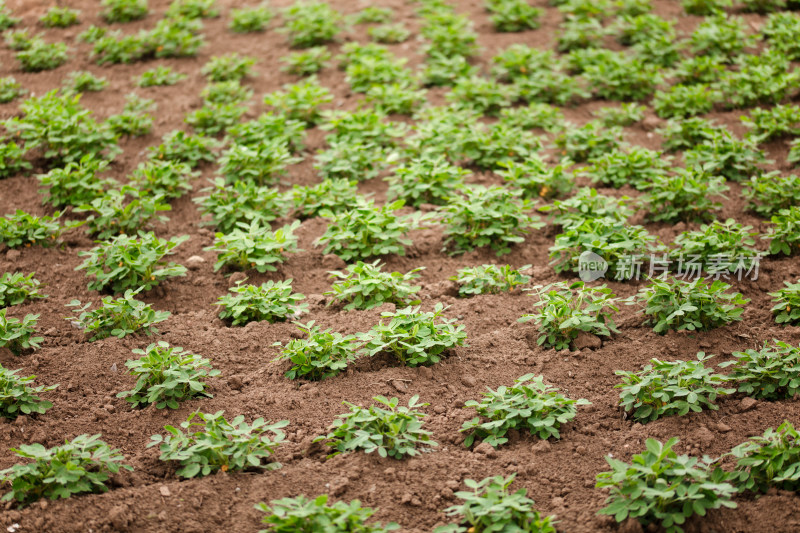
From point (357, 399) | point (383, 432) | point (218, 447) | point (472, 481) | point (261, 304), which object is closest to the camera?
point (472, 481)

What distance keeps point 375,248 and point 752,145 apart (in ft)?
10.9

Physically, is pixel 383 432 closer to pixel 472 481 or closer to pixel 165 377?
pixel 472 481

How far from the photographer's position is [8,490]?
3279mm

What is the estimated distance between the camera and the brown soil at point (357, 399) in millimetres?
3178

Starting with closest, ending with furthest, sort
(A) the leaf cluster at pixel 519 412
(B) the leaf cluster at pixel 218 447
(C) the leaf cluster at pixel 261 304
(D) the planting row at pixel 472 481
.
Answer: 1. (D) the planting row at pixel 472 481
2. (B) the leaf cluster at pixel 218 447
3. (A) the leaf cluster at pixel 519 412
4. (C) the leaf cluster at pixel 261 304

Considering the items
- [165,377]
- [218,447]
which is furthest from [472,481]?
[165,377]

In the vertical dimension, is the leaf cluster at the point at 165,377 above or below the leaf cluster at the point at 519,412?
above

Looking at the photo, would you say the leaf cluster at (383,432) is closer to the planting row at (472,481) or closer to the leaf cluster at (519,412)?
the planting row at (472,481)

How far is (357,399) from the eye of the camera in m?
3.84

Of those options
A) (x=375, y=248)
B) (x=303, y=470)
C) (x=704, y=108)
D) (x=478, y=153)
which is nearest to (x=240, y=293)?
(x=375, y=248)

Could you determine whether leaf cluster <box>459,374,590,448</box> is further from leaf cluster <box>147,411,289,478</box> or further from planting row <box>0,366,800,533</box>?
leaf cluster <box>147,411,289,478</box>

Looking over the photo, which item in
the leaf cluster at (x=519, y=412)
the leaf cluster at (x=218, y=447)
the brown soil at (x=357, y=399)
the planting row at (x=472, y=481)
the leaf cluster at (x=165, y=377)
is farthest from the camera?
the leaf cluster at (x=165, y=377)

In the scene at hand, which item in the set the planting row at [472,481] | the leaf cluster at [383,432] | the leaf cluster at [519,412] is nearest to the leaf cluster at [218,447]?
the planting row at [472,481]

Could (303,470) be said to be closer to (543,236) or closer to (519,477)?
(519,477)
